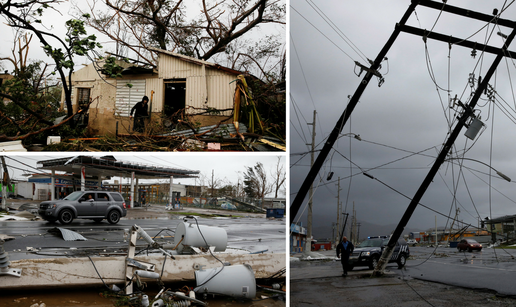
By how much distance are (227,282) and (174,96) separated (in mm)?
3345

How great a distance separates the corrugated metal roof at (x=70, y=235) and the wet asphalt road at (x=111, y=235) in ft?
0.34

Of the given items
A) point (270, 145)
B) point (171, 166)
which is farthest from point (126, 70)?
point (270, 145)

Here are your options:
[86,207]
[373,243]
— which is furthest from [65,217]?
[373,243]

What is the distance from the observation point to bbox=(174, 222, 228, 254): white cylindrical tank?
6.75m

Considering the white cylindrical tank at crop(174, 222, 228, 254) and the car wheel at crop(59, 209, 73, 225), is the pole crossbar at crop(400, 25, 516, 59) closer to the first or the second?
the white cylindrical tank at crop(174, 222, 228, 254)

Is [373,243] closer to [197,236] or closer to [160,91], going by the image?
[197,236]

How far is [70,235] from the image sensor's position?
7.09 metres

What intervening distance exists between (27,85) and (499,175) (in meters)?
11.0

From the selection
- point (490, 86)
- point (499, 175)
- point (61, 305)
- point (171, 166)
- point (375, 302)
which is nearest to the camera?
point (61, 305)

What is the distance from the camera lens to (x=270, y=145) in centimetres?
588

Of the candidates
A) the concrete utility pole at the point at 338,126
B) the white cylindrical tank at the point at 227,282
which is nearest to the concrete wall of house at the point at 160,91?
the concrete utility pole at the point at 338,126

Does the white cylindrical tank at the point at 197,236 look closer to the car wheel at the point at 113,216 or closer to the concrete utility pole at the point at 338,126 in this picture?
the car wheel at the point at 113,216

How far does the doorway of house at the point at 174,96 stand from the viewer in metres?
6.43

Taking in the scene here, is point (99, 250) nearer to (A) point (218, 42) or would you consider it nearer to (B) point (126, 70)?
(B) point (126, 70)
